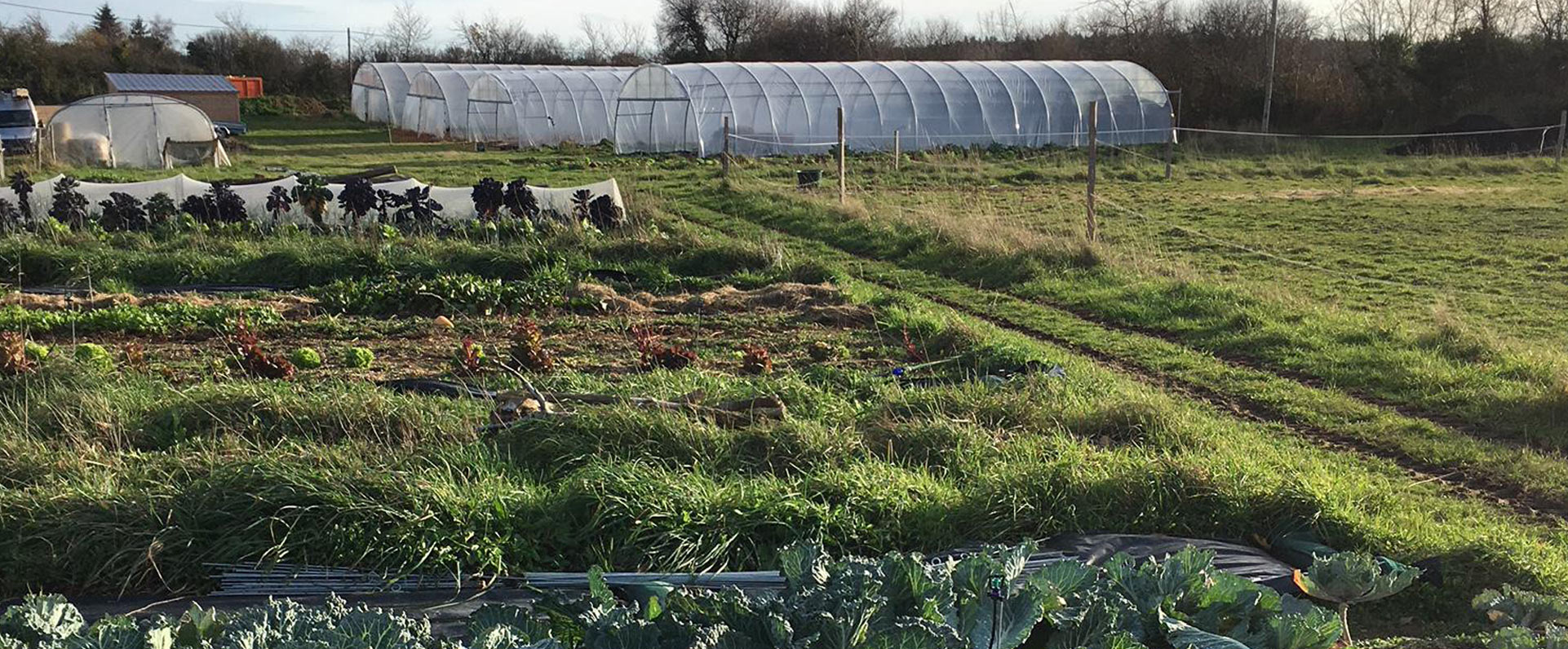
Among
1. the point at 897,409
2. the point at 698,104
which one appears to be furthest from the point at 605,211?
the point at 698,104

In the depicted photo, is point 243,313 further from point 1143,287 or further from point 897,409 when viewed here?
point 1143,287

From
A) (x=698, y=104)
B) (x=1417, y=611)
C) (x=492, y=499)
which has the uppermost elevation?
(x=698, y=104)

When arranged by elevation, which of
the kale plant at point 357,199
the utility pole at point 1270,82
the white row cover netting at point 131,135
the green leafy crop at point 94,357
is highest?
the utility pole at point 1270,82

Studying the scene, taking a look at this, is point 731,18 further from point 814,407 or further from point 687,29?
point 814,407

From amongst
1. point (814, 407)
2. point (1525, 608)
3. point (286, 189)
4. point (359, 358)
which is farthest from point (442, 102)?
point (1525, 608)

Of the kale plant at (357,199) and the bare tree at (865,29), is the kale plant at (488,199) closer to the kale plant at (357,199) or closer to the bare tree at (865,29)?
the kale plant at (357,199)

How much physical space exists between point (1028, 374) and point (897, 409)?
1.04 meters

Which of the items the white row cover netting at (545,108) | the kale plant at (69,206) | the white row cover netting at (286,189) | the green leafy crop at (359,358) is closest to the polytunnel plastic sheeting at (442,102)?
the white row cover netting at (545,108)

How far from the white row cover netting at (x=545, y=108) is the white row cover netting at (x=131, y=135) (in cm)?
611

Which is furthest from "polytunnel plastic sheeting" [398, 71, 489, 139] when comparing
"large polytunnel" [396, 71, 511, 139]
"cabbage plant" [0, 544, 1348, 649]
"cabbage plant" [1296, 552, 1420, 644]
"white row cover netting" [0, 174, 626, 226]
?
"cabbage plant" [1296, 552, 1420, 644]

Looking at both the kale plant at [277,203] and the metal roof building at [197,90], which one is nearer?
the kale plant at [277,203]

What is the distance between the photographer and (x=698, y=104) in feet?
80.9

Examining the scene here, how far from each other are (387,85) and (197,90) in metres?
5.42

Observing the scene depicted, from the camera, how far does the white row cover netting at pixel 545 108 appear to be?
26.3 m
